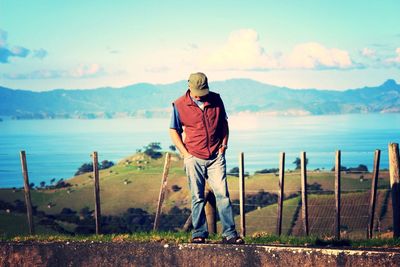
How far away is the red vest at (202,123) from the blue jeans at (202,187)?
137 millimetres

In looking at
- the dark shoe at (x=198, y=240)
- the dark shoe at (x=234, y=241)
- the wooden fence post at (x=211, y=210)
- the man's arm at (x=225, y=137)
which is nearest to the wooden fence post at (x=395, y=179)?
the wooden fence post at (x=211, y=210)

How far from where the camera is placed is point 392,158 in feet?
43.1

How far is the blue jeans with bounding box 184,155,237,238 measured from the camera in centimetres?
1094

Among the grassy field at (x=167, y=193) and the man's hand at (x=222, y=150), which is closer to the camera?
the man's hand at (x=222, y=150)

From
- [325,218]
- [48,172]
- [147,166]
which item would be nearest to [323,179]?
[325,218]

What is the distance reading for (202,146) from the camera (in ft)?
36.1

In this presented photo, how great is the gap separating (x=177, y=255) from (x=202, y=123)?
1.86 metres

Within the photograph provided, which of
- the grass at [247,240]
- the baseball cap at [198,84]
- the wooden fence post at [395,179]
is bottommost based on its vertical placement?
the grass at [247,240]

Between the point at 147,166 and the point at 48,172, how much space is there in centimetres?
5067

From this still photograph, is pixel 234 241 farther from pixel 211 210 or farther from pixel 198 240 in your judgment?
pixel 211 210

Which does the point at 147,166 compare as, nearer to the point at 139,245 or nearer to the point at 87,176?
the point at 87,176

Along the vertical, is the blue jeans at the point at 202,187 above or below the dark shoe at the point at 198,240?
above

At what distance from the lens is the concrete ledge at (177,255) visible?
379 inches

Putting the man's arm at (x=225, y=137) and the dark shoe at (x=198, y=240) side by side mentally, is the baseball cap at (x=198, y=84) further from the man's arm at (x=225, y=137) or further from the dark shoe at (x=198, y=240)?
the dark shoe at (x=198, y=240)
